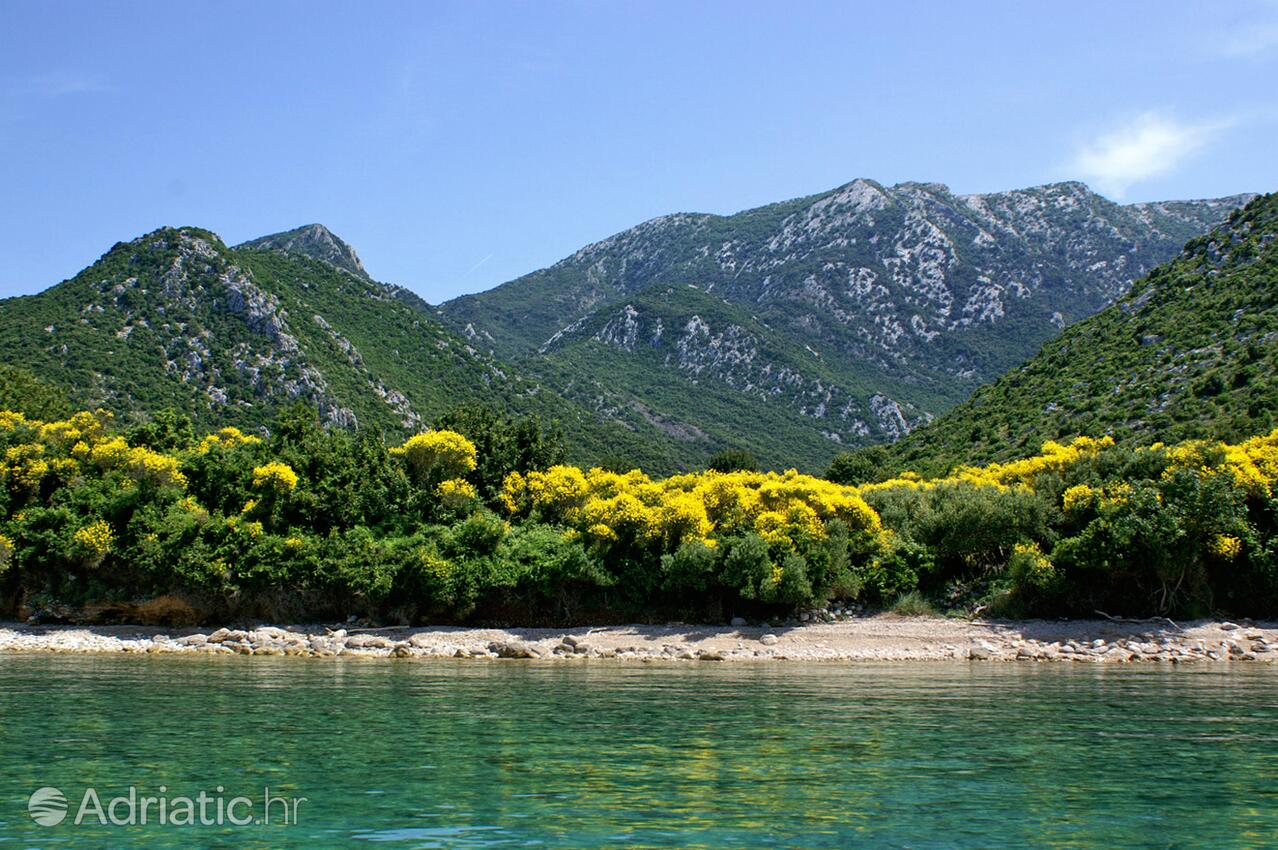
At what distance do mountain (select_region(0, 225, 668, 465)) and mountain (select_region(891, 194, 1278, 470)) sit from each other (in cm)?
4425

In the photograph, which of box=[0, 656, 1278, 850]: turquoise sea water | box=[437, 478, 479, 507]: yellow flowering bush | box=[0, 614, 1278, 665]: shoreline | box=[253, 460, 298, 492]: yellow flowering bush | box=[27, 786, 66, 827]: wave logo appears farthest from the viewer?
box=[437, 478, 479, 507]: yellow flowering bush

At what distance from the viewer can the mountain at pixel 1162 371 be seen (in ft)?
187

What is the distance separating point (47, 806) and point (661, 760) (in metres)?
8.56

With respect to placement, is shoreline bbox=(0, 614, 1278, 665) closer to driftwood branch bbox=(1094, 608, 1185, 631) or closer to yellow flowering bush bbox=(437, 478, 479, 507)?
driftwood branch bbox=(1094, 608, 1185, 631)

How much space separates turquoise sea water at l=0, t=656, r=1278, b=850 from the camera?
11008 millimetres

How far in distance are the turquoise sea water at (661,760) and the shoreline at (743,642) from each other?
937 centimetres

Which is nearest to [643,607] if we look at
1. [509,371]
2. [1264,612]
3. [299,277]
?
[1264,612]

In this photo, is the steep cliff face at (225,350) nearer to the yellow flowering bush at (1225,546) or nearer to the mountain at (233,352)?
the mountain at (233,352)

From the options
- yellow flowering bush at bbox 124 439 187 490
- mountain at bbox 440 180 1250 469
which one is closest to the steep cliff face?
mountain at bbox 440 180 1250 469

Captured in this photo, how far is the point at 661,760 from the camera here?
50.3 ft

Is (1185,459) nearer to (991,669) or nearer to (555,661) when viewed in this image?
(991,669)

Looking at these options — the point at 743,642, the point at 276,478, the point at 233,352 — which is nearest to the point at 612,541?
the point at 743,642

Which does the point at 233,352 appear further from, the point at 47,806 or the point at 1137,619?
the point at 47,806

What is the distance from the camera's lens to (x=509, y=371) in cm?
12338
